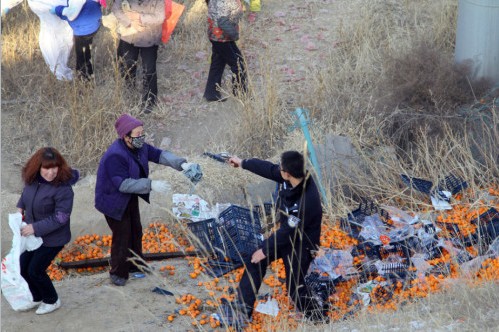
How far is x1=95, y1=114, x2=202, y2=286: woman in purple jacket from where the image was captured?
629 cm

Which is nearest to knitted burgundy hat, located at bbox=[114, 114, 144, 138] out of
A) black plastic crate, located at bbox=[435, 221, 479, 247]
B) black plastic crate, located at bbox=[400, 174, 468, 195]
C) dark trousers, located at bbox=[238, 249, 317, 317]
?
dark trousers, located at bbox=[238, 249, 317, 317]

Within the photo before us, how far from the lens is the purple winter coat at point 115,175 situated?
6320 millimetres

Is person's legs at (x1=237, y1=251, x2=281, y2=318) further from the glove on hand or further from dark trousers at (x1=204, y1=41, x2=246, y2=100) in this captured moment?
dark trousers at (x1=204, y1=41, x2=246, y2=100)

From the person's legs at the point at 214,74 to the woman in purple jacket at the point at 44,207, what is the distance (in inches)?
163

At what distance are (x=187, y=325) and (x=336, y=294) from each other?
4.03 ft

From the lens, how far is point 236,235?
698 cm

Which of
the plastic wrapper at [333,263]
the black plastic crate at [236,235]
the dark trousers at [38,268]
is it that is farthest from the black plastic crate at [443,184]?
the dark trousers at [38,268]

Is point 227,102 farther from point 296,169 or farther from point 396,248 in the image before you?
point 296,169

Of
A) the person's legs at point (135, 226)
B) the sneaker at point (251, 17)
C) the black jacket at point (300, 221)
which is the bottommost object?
the person's legs at point (135, 226)

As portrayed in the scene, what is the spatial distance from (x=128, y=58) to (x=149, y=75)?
323mm

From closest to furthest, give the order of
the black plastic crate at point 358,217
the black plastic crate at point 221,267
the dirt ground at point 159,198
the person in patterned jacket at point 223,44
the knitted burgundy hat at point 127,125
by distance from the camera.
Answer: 1. the dirt ground at point 159,198
2. the knitted burgundy hat at point 127,125
3. the black plastic crate at point 221,267
4. the black plastic crate at point 358,217
5. the person in patterned jacket at point 223,44

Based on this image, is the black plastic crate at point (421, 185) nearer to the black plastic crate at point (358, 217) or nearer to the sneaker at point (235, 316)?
the black plastic crate at point (358, 217)

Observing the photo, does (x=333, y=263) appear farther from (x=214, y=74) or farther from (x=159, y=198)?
(x=214, y=74)

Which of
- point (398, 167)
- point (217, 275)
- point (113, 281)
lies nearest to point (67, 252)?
point (113, 281)
